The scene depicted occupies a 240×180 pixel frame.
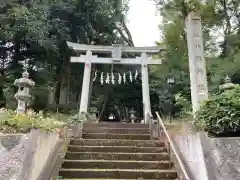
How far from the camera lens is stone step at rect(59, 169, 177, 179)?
5461 mm

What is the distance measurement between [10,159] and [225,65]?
8873 millimetres

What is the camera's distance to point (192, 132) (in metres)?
4.79

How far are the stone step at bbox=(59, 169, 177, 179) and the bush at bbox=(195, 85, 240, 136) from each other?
51.2 inches

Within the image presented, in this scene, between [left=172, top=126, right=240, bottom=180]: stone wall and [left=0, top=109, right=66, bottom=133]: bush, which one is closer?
[left=172, top=126, right=240, bottom=180]: stone wall

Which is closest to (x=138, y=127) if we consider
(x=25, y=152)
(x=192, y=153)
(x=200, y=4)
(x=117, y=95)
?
(x=192, y=153)

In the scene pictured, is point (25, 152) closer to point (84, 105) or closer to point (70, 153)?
point (70, 153)

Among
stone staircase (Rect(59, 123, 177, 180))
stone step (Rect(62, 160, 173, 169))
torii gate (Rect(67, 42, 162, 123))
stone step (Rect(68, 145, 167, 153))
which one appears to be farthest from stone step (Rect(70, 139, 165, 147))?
torii gate (Rect(67, 42, 162, 123))

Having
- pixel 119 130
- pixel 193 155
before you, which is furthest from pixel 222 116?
pixel 119 130

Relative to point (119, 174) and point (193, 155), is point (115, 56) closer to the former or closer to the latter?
point (119, 174)

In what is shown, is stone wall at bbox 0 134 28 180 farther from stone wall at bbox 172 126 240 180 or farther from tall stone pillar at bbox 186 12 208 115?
tall stone pillar at bbox 186 12 208 115

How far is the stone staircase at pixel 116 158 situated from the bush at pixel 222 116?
136 centimetres

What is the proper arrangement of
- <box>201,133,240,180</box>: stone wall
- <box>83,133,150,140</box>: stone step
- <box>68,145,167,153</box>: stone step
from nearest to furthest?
<box>201,133,240,180</box>: stone wall, <box>68,145,167,153</box>: stone step, <box>83,133,150,140</box>: stone step

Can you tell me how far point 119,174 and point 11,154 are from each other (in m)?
2.11

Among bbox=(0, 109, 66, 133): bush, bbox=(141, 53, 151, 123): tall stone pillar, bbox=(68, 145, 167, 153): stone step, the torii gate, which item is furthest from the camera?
the torii gate
